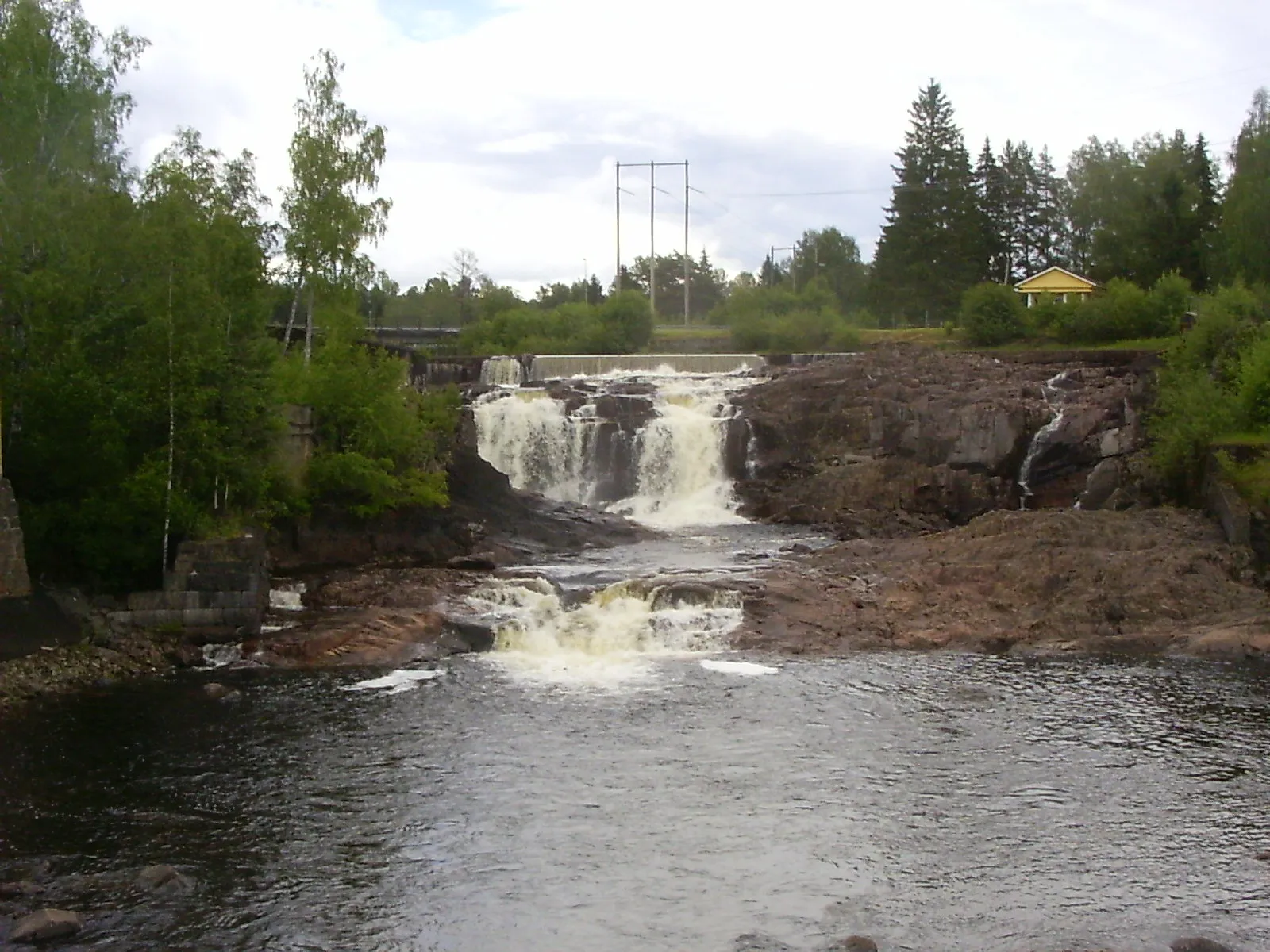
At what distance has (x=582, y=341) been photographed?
241ft

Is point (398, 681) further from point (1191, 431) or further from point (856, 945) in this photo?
point (1191, 431)

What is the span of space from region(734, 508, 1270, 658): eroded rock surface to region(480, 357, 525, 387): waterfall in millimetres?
25727

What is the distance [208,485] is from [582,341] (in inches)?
1811

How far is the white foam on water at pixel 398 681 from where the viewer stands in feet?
77.0

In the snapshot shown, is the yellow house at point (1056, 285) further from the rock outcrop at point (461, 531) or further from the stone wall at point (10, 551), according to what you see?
the stone wall at point (10, 551)

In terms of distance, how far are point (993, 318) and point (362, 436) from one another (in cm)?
3650

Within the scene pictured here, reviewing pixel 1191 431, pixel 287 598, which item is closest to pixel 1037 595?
pixel 1191 431

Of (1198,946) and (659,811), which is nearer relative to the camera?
(1198,946)

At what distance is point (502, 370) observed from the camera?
56.3 meters

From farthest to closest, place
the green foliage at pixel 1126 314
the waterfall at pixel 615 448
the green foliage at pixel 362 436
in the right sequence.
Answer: the green foliage at pixel 1126 314
the waterfall at pixel 615 448
the green foliage at pixel 362 436

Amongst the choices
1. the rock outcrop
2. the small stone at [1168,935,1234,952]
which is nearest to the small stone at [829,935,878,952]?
the small stone at [1168,935,1234,952]

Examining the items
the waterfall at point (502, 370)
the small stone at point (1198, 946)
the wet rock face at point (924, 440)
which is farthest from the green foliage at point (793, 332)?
the small stone at point (1198, 946)

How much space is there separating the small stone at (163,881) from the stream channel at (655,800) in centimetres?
18

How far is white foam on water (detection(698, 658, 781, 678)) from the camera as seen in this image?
2459 cm
